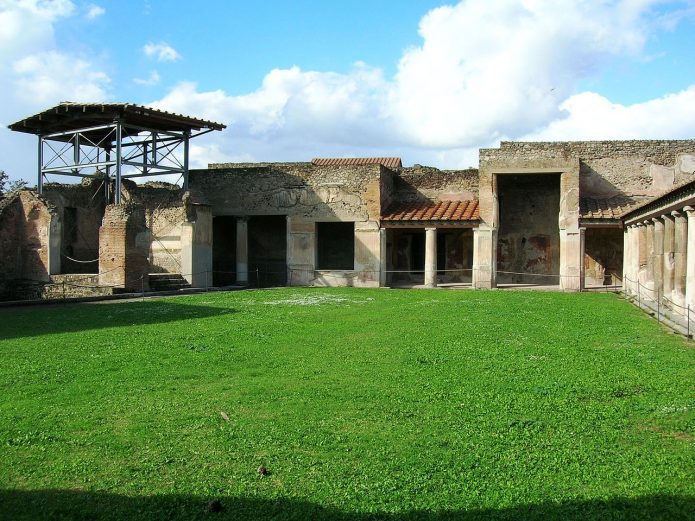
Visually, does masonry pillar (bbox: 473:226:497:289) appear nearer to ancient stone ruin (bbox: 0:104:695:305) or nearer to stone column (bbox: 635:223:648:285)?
ancient stone ruin (bbox: 0:104:695:305)

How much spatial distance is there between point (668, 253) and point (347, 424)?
461 inches

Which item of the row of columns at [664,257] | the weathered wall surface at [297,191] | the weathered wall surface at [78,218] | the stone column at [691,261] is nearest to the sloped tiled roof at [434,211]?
the weathered wall surface at [297,191]

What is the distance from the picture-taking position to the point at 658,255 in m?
15.8

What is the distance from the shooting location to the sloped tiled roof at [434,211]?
69.8ft

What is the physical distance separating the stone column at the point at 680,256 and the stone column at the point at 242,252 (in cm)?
1401

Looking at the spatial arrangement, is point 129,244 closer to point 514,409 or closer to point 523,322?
point 523,322

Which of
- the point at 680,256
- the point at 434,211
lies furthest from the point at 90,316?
the point at 434,211

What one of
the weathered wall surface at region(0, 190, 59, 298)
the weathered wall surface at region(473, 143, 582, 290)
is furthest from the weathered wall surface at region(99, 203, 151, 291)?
the weathered wall surface at region(473, 143, 582, 290)

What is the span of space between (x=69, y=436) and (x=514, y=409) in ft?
11.5

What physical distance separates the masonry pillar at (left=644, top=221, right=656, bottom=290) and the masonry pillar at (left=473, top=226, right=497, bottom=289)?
15.8ft

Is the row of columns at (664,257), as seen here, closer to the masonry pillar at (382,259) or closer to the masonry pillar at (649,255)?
the masonry pillar at (649,255)

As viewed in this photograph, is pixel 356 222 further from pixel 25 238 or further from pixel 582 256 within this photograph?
pixel 25 238

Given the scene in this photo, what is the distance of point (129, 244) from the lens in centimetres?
1778

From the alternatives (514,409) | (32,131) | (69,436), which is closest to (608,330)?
(514,409)
